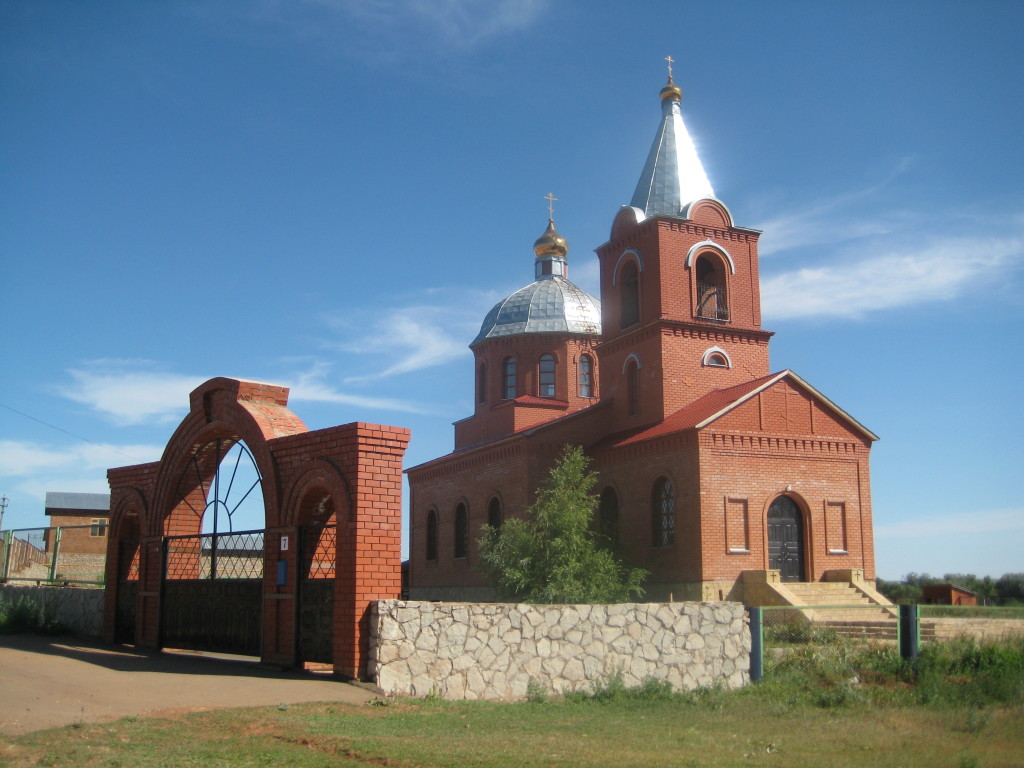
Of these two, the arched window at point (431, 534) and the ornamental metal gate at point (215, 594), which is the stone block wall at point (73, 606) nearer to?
the ornamental metal gate at point (215, 594)

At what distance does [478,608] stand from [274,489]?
134 inches

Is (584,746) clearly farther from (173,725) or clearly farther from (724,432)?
(724,432)

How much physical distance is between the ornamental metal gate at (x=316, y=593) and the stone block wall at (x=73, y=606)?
602cm

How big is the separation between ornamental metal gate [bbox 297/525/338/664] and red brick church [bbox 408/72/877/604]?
10.3 m

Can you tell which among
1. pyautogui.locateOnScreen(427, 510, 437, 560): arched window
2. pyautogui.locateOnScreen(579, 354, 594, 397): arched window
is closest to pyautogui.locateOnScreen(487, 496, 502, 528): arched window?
pyautogui.locateOnScreen(427, 510, 437, 560): arched window

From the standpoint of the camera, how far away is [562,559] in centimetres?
2078

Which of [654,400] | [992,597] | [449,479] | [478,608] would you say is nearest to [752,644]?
[478,608]

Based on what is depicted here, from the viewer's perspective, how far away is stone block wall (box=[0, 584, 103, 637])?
666 inches

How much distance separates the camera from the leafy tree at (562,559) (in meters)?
20.4

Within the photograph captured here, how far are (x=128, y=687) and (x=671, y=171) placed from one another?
20.0 meters

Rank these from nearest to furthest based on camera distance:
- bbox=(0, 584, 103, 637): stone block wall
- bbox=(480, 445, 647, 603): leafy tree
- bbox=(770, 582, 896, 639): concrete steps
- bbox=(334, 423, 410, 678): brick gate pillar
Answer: bbox=(334, 423, 410, 678): brick gate pillar → bbox=(770, 582, 896, 639): concrete steps → bbox=(0, 584, 103, 637): stone block wall → bbox=(480, 445, 647, 603): leafy tree

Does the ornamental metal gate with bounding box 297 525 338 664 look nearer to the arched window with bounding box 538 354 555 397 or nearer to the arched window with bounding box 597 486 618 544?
the arched window with bounding box 597 486 618 544

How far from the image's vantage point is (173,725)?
8.87 metres

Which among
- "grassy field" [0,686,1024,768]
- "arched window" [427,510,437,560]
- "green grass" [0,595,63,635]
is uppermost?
"arched window" [427,510,437,560]
